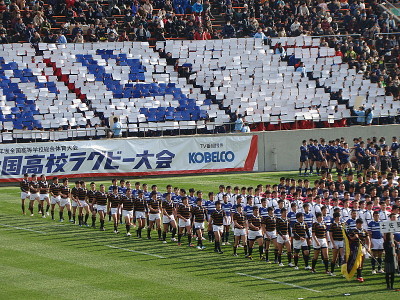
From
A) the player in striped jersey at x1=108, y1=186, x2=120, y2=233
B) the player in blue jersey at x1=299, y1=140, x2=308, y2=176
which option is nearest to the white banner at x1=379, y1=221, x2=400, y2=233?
the player in striped jersey at x1=108, y1=186, x2=120, y2=233

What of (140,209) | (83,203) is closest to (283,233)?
(140,209)

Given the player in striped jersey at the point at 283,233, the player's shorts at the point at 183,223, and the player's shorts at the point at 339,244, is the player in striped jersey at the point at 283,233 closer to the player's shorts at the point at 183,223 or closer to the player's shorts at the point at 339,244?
the player's shorts at the point at 339,244

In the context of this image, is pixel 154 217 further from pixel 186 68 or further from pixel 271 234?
pixel 186 68

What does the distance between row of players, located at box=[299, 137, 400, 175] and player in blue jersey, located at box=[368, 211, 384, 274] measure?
15956mm

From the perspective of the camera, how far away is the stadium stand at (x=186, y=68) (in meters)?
45.7

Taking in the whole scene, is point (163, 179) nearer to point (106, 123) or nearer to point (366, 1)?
point (106, 123)

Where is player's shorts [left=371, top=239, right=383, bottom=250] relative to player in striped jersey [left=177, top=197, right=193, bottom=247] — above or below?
below

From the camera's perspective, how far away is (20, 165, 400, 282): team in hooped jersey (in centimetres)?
2581

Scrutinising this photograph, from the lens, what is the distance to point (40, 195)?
1385 inches

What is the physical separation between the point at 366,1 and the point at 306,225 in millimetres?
35355

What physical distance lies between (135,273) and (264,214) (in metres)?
4.43

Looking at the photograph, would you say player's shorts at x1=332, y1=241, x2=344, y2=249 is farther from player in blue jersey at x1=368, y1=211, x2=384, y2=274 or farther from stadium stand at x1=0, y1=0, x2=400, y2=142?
stadium stand at x1=0, y1=0, x2=400, y2=142

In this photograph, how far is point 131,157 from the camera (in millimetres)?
43469

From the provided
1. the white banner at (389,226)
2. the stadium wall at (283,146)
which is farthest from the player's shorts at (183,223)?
the stadium wall at (283,146)
